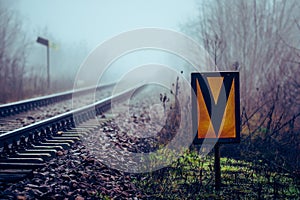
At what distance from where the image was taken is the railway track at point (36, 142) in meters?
5.10

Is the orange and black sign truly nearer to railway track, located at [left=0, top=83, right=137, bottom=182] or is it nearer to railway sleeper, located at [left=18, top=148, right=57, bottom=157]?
railway track, located at [left=0, top=83, right=137, bottom=182]

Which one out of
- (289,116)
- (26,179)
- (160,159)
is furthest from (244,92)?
(26,179)

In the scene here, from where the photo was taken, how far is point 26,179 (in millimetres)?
4605

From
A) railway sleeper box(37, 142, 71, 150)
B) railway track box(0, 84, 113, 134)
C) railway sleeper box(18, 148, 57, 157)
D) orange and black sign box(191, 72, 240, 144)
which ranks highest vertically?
orange and black sign box(191, 72, 240, 144)

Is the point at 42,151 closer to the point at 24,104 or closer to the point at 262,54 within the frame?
the point at 24,104

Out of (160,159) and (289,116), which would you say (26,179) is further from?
(289,116)

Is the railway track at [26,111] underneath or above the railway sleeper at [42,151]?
underneath

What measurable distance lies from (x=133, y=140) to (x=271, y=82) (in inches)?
152

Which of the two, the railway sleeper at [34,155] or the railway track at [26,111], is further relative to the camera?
the railway track at [26,111]

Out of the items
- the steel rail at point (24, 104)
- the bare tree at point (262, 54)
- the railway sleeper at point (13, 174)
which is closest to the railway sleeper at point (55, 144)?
the railway sleeper at point (13, 174)

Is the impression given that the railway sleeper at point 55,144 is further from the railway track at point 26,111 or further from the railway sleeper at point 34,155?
the railway track at point 26,111

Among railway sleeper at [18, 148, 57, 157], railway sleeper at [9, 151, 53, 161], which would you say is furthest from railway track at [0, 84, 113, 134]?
railway sleeper at [9, 151, 53, 161]

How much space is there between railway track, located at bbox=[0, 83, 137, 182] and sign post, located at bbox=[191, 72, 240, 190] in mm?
1964

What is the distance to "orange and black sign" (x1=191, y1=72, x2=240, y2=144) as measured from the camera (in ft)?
15.4
